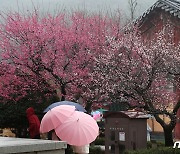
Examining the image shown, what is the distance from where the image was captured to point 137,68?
Result: 14.4 metres

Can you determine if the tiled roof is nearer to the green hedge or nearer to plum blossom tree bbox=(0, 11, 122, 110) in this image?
plum blossom tree bbox=(0, 11, 122, 110)

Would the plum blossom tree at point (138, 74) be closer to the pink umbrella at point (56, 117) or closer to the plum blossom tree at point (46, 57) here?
the plum blossom tree at point (46, 57)

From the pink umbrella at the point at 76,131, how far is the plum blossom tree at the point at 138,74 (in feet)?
12.3

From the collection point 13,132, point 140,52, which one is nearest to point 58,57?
point 140,52

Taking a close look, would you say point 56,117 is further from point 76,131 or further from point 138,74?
point 138,74

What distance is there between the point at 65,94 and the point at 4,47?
3366 mm

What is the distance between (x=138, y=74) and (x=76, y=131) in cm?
502

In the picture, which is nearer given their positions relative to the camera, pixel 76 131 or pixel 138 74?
pixel 76 131

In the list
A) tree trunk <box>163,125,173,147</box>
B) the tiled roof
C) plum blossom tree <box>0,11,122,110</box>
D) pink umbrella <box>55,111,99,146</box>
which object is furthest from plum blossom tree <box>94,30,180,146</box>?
the tiled roof

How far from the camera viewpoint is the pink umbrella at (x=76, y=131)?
9609 millimetres

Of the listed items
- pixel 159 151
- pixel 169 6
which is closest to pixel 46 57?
pixel 159 151

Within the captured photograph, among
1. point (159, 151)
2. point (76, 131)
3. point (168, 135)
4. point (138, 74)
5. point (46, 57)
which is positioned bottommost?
point (159, 151)

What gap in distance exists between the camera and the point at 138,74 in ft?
45.9

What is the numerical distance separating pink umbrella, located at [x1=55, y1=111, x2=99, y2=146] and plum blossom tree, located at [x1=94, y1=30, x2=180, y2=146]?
3738mm
